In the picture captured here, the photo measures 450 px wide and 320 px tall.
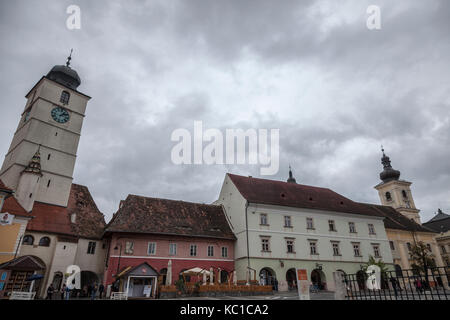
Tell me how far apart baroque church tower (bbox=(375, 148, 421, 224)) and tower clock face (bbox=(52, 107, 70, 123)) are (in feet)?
199

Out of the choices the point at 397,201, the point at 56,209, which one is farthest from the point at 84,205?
the point at 397,201

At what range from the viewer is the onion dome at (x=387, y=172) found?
61.5 m

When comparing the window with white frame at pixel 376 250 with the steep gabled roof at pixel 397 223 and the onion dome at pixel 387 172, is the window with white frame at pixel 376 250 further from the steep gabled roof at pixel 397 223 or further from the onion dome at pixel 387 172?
the onion dome at pixel 387 172

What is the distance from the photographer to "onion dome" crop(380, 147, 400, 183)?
61.5m

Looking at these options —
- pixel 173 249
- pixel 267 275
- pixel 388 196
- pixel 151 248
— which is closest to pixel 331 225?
pixel 267 275

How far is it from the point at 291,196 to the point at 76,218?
25.9 metres

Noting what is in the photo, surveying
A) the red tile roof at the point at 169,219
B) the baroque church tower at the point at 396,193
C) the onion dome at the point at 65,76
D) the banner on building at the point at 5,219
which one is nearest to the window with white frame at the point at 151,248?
the red tile roof at the point at 169,219

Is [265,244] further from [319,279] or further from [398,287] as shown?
[398,287]

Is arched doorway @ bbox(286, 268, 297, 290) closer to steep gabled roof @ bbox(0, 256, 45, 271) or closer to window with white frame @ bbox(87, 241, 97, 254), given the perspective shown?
window with white frame @ bbox(87, 241, 97, 254)

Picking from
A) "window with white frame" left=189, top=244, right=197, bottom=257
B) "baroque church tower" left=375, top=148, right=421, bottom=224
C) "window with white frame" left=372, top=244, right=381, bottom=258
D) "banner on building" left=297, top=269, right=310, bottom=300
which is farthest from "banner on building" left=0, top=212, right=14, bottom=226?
"baroque church tower" left=375, top=148, right=421, bottom=224

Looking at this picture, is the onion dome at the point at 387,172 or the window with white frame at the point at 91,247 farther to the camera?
the onion dome at the point at 387,172

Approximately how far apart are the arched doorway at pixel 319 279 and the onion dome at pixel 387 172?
3819 centimetres

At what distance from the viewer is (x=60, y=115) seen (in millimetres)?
36938

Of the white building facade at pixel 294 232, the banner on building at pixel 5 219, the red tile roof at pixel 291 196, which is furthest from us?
the red tile roof at pixel 291 196
